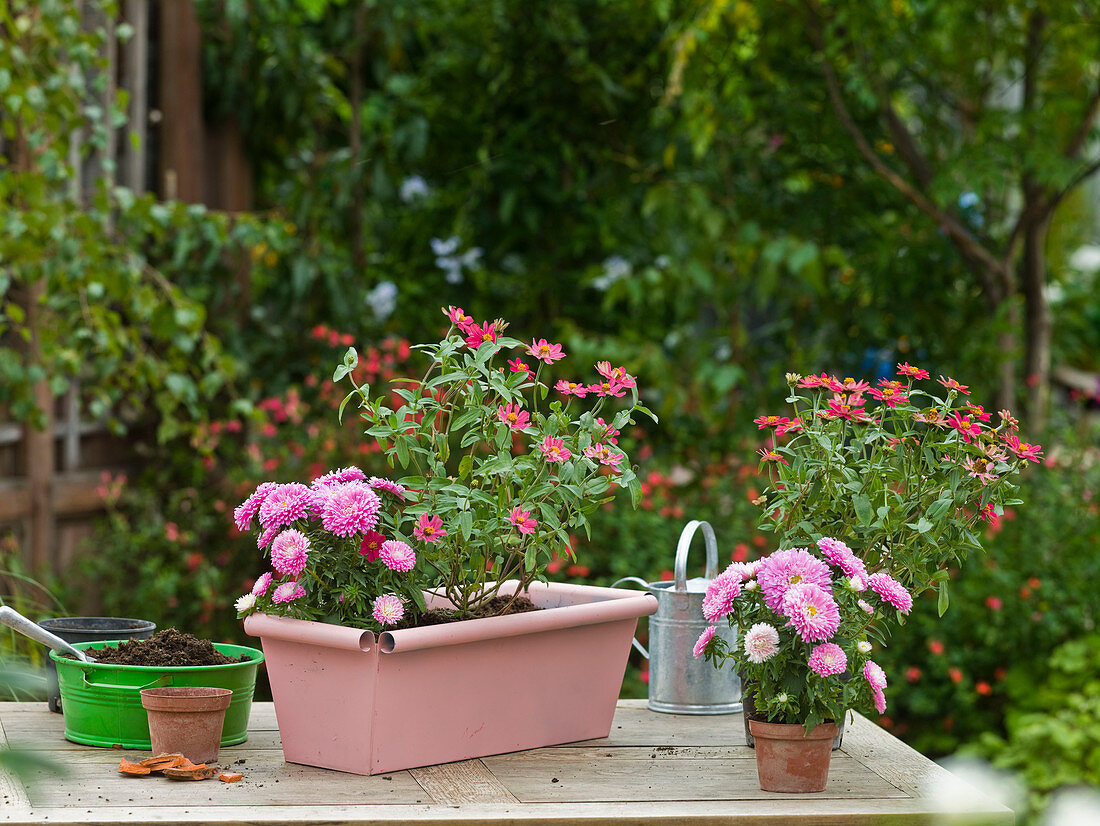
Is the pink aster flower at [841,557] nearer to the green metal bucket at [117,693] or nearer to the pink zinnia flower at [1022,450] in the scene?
the pink zinnia flower at [1022,450]

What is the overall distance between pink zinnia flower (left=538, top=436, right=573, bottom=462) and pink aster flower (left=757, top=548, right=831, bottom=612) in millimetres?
268

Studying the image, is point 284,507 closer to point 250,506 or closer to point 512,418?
point 250,506

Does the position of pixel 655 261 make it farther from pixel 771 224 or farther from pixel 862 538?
pixel 862 538

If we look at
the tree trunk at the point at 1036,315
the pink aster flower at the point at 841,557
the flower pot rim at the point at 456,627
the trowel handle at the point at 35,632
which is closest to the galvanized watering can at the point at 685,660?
the flower pot rim at the point at 456,627

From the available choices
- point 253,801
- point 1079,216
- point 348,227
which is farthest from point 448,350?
point 1079,216

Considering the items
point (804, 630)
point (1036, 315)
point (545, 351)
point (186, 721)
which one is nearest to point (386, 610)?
point (186, 721)

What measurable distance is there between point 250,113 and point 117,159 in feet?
1.66

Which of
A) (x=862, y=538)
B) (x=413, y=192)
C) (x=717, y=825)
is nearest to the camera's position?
(x=717, y=825)

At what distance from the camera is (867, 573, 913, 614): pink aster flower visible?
149 centimetres

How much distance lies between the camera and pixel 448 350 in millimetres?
1527

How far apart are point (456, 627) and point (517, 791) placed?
200 millimetres

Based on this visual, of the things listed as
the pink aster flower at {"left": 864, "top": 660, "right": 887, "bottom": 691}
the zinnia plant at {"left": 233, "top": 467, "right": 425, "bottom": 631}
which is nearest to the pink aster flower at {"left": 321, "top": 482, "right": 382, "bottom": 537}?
the zinnia plant at {"left": 233, "top": 467, "right": 425, "bottom": 631}

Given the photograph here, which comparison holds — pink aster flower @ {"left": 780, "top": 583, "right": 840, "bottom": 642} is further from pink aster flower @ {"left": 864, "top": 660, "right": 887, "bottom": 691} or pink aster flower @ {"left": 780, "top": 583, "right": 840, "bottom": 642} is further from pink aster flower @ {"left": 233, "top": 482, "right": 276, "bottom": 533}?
pink aster flower @ {"left": 233, "top": 482, "right": 276, "bottom": 533}

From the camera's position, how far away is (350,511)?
148 cm
